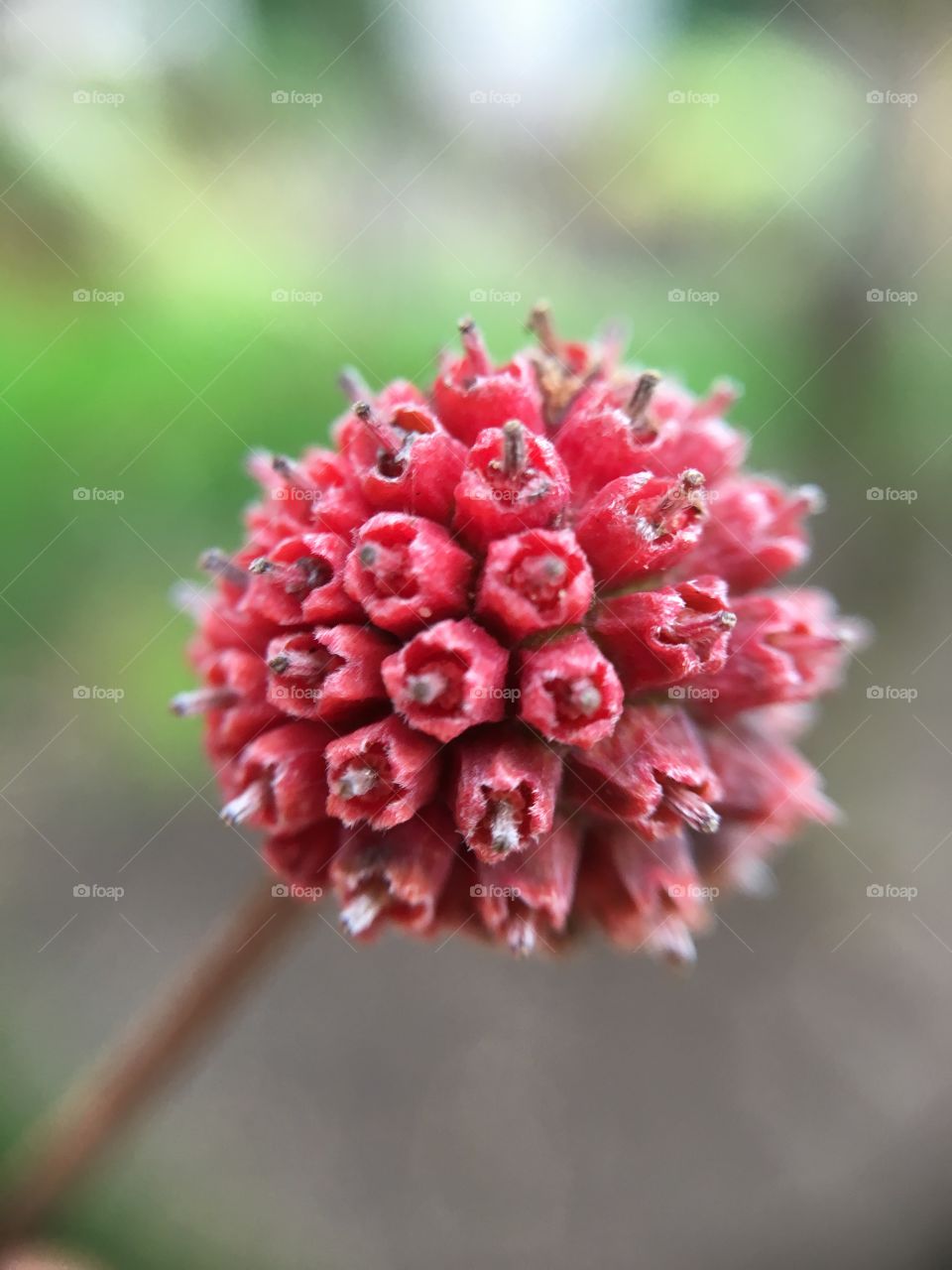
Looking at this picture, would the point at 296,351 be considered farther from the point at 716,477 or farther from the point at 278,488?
the point at 716,477

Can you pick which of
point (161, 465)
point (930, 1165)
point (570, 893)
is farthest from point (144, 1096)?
point (930, 1165)
